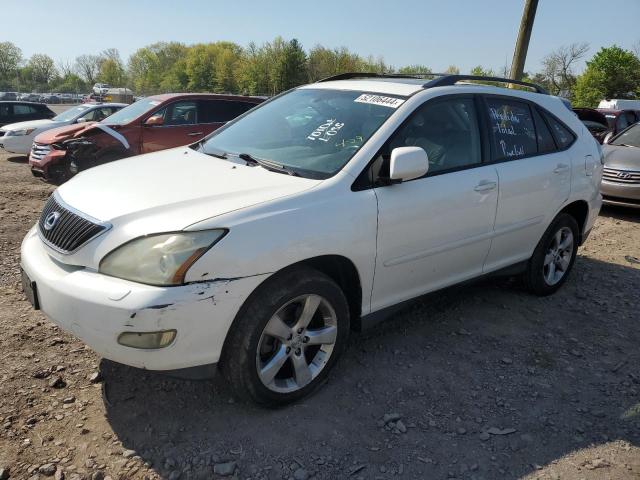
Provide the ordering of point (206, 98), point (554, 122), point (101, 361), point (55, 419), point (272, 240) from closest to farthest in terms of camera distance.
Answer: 1. point (272, 240)
2. point (55, 419)
3. point (101, 361)
4. point (554, 122)
5. point (206, 98)

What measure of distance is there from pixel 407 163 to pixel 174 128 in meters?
7.14

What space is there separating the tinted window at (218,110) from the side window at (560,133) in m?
6.50

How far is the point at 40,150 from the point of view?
30.1ft

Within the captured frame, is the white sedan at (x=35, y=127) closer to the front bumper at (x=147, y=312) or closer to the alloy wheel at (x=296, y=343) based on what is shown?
the front bumper at (x=147, y=312)

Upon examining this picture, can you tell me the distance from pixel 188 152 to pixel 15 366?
1.73m

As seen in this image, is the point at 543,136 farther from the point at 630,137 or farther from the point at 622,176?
the point at 630,137

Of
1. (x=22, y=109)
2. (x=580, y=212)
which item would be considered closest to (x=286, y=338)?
(x=580, y=212)

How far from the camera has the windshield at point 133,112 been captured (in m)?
9.00

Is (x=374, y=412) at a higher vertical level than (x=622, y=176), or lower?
lower

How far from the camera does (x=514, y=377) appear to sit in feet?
10.7

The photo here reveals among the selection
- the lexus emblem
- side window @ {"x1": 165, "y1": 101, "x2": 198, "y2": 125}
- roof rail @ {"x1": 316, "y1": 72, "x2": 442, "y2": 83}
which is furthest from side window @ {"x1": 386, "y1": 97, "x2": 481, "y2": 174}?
side window @ {"x1": 165, "y1": 101, "x2": 198, "y2": 125}

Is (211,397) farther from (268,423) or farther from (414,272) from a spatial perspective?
(414,272)

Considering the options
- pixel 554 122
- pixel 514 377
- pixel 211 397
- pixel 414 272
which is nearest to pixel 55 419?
pixel 211 397

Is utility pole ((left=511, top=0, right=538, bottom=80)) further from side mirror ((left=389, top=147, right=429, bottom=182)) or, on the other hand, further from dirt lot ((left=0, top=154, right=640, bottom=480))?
side mirror ((left=389, top=147, right=429, bottom=182))
